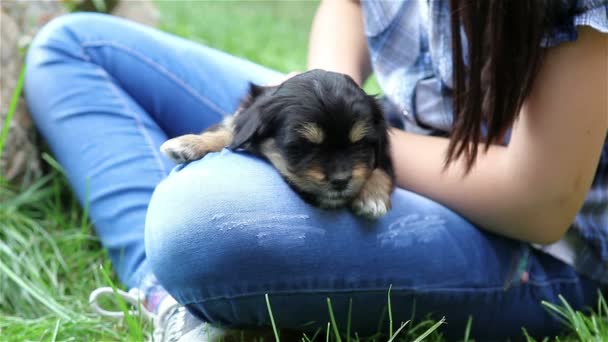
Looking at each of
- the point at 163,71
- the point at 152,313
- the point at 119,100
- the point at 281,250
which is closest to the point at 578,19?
the point at 281,250

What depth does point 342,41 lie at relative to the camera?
2896mm

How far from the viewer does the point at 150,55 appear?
3215 millimetres

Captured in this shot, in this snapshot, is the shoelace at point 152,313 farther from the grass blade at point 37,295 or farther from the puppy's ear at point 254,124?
the puppy's ear at point 254,124

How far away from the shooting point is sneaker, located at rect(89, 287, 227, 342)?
6.96 feet

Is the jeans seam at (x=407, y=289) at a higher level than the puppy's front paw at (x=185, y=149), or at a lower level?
lower

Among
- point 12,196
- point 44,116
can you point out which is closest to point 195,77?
point 44,116

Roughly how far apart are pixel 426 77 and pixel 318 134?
0.68 metres

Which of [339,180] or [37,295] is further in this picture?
[37,295]

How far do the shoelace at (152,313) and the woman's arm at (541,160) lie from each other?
0.90m

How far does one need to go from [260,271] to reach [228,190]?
25 centimetres

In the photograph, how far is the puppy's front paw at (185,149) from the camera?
7.55 ft

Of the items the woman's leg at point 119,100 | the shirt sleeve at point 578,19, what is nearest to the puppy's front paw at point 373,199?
the shirt sleeve at point 578,19

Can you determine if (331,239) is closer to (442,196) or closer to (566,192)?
(442,196)

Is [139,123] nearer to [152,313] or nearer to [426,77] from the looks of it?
[152,313]
